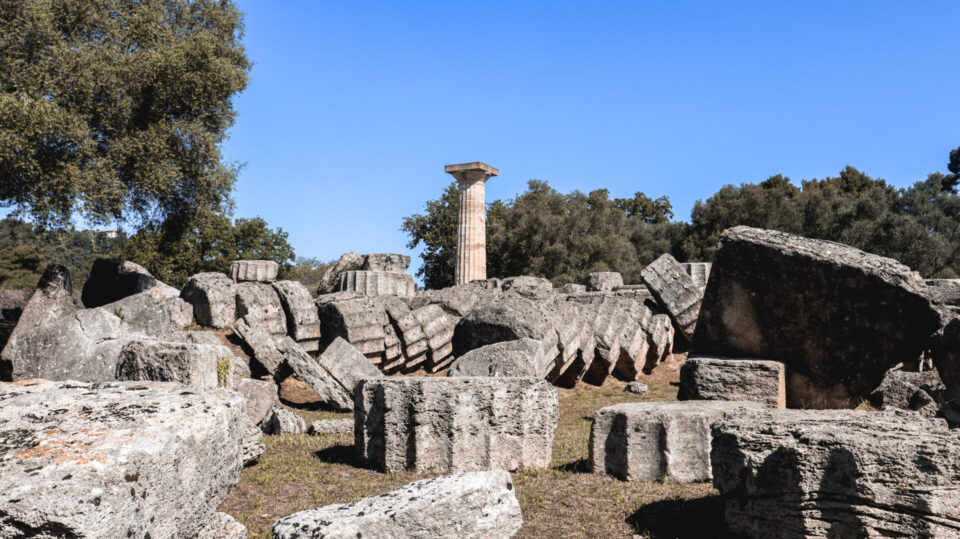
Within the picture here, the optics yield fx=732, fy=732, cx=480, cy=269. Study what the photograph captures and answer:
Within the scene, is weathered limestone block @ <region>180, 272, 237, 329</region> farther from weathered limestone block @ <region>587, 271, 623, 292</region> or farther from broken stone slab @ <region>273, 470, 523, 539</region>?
weathered limestone block @ <region>587, 271, 623, 292</region>

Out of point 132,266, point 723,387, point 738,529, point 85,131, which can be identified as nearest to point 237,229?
point 132,266

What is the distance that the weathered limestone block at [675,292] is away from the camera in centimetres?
1609

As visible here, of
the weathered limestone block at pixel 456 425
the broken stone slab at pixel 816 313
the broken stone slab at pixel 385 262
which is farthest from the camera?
the broken stone slab at pixel 385 262

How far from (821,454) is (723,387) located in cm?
324

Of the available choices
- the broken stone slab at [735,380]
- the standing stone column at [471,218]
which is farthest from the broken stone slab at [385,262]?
the broken stone slab at [735,380]

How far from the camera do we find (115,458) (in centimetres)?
296

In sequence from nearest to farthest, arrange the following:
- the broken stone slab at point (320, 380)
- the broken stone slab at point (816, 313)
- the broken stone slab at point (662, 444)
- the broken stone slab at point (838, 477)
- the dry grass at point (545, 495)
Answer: the broken stone slab at point (838, 477) < the dry grass at point (545, 495) < the broken stone slab at point (662, 444) < the broken stone slab at point (816, 313) < the broken stone slab at point (320, 380)

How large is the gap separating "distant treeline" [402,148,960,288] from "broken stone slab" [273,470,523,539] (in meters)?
31.8

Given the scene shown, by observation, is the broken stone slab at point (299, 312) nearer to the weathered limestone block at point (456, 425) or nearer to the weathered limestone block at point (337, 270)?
the weathered limestone block at point (337, 270)

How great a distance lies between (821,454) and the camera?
13.3ft

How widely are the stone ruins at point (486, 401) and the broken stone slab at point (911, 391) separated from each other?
3 cm

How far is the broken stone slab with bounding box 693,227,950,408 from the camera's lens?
270 inches

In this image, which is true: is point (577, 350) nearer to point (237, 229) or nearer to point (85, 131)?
point (85, 131)

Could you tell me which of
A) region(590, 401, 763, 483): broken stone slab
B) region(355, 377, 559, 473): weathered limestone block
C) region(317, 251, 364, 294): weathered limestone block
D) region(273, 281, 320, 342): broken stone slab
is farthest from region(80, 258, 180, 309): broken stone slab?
region(590, 401, 763, 483): broken stone slab
